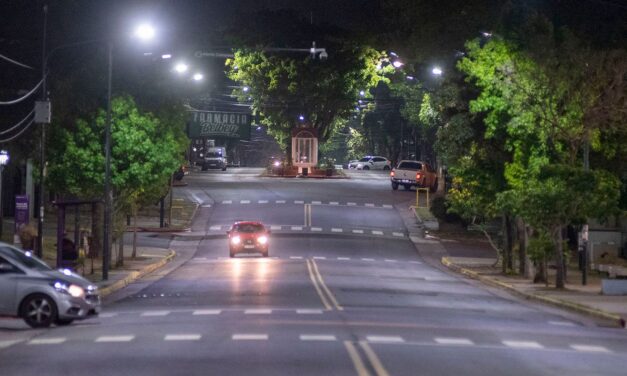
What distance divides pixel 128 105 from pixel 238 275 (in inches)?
329

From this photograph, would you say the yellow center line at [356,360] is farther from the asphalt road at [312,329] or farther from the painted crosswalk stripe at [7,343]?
the painted crosswalk stripe at [7,343]

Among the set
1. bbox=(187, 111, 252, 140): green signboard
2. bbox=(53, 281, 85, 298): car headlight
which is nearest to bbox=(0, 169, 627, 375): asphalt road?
bbox=(53, 281, 85, 298): car headlight

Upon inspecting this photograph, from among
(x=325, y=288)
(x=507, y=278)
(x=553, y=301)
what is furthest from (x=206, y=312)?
(x=507, y=278)

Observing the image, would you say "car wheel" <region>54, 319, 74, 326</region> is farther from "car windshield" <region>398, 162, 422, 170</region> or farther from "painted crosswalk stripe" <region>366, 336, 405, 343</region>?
"car windshield" <region>398, 162, 422, 170</region>

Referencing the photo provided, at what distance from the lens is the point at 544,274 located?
1441 inches

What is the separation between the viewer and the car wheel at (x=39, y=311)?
64.2 feet

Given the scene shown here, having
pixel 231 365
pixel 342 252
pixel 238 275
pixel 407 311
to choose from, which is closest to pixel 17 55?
pixel 238 275

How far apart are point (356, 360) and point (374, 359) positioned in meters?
0.30

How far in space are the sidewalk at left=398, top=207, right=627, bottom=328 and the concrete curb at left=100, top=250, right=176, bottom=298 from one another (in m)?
11.7

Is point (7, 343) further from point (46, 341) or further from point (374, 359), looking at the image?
point (374, 359)

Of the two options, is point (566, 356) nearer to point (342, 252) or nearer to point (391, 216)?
point (342, 252)

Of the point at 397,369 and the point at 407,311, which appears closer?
the point at 397,369

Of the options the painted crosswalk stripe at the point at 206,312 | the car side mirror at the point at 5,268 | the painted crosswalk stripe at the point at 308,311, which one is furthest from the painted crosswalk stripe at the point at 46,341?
the painted crosswalk stripe at the point at 308,311

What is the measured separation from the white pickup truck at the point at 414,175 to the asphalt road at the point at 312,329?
31.3 meters
